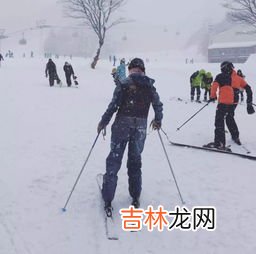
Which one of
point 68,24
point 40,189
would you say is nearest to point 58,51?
point 68,24

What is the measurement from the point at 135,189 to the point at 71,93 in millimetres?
13997

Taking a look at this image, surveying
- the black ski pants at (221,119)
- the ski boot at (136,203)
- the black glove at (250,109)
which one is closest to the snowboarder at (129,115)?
the ski boot at (136,203)

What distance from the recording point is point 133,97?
486cm

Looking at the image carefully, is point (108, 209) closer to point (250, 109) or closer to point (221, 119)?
point (221, 119)

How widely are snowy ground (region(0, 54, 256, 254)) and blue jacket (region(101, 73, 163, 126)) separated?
133 cm

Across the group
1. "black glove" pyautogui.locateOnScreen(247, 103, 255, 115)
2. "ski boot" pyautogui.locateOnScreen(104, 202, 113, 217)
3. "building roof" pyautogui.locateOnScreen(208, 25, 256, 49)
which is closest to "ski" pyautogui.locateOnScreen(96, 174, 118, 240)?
"ski boot" pyautogui.locateOnScreen(104, 202, 113, 217)

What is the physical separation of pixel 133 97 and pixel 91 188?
1.81 metres

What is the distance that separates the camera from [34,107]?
45.1 feet

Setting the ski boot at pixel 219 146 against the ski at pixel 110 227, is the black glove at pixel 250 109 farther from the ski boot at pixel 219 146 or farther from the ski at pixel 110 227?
the ski at pixel 110 227

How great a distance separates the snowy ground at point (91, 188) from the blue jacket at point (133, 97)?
133 centimetres

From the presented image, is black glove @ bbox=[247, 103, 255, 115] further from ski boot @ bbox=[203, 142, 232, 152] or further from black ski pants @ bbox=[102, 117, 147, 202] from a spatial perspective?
black ski pants @ bbox=[102, 117, 147, 202]

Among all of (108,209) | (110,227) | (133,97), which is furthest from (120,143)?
(110,227)

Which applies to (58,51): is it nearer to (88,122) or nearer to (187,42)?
(187,42)

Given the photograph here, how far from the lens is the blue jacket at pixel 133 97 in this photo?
15.9 ft
